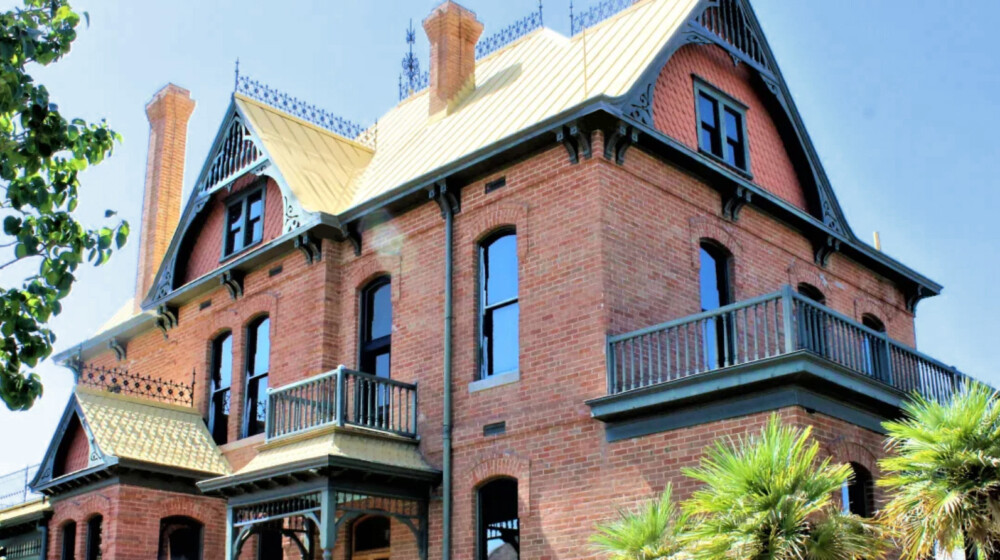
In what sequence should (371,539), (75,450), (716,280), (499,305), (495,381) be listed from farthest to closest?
1. (75,450)
2. (716,280)
3. (371,539)
4. (499,305)
5. (495,381)

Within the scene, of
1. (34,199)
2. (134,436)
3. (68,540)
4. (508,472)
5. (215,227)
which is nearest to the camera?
(34,199)

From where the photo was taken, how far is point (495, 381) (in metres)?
17.7

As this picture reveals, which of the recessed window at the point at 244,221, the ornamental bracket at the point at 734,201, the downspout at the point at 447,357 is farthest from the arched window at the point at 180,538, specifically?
the ornamental bracket at the point at 734,201

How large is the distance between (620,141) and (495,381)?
159 inches

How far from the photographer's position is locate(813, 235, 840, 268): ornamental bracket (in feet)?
71.8

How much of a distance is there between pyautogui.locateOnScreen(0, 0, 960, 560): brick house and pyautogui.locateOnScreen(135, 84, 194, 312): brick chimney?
3970 mm

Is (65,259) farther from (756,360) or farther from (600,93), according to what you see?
(600,93)

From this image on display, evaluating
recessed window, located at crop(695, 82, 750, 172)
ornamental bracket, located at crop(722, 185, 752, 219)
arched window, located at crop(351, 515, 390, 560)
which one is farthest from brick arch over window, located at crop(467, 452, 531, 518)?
recessed window, located at crop(695, 82, 750, 172)

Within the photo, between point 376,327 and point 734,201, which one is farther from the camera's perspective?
point 376,327

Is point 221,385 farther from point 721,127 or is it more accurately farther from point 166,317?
point 721,127

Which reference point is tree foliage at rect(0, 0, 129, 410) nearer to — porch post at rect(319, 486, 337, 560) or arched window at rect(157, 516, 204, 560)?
porch post at rect(319, 486, 337, 560)

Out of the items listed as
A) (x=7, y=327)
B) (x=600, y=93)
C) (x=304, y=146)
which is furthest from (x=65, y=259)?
(x=304, y=146)

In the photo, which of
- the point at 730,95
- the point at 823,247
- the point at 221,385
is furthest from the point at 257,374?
the point at 823,247

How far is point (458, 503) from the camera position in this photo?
57.7ft
